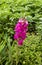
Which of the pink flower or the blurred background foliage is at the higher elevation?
the pink flower

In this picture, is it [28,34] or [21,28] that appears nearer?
[21,28]

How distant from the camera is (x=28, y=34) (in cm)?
317

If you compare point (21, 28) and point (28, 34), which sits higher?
point (21, 28)

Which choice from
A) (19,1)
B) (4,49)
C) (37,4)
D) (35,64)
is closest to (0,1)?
(19,1)

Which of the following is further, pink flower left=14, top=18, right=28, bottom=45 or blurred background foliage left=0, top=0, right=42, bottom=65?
blurred background foliage left=0, top=0, right=42, bottom=65

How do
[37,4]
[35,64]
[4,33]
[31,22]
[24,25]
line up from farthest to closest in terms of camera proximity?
1. [37,4]
2. [31,22]
3. [4,33]
4. [35,64]
5. [24,25]

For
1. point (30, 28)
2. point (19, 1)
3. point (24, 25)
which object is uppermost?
point (24, 25)

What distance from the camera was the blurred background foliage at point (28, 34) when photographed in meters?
2.88

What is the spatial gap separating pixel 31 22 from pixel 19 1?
0.48 meters

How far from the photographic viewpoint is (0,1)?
395 centimetres

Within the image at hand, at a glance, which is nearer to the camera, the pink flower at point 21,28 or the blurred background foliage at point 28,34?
the pink flower at point 21,28

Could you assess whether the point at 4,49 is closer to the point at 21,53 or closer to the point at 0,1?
the point at 21,53

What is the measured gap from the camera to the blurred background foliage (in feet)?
9.45

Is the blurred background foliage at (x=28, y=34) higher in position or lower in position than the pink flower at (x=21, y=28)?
lower
